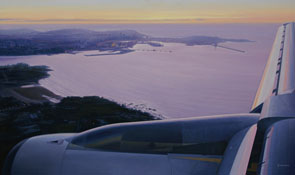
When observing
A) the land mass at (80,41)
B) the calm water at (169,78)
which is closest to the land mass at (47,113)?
the calm water at (169,78)

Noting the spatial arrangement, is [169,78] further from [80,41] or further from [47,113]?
[80,41]

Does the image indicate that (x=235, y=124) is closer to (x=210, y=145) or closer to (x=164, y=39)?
(x=210, y=145)

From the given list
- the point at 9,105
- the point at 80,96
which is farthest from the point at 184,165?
the point at 9,105

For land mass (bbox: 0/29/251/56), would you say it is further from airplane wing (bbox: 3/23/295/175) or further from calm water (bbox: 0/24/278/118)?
airplane wing (bbox: 3/23/295/175)

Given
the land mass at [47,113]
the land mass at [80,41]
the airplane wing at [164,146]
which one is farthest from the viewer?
the land mass at [80,41]

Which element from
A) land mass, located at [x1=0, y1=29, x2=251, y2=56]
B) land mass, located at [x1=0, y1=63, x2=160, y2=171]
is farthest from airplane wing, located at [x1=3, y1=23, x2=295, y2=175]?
land mass, located at [x1=0, y1=29, x2=251, y2=56]

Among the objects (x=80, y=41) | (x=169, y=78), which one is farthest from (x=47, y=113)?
(x=80, y=41)

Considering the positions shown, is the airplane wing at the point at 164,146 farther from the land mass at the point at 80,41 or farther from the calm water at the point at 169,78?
the land mass at the point at 80,41
